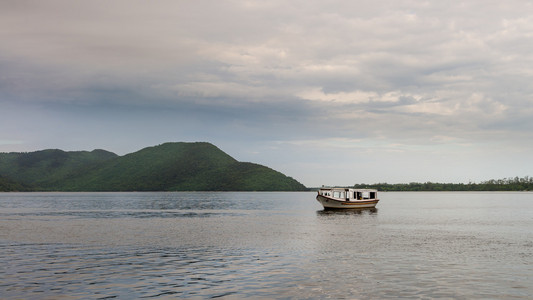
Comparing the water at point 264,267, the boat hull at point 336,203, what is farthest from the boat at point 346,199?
the water at point 264,267

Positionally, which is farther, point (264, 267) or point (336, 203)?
point (336, 203)

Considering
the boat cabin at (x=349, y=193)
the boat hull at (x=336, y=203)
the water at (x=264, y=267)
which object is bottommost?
the water at (x=264, y=267)

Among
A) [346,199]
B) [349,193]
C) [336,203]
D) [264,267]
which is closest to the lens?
[264,267]

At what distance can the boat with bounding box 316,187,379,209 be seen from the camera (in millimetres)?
118625

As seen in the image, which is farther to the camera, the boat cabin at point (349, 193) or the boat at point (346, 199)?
the boat cabin at point (349, 193)

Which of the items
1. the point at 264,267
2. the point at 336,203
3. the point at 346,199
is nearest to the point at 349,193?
the point at 346,199

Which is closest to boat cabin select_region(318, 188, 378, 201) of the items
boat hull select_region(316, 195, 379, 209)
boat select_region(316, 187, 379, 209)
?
boat select_region(316, 187, 379, 209)

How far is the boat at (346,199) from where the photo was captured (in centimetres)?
11862

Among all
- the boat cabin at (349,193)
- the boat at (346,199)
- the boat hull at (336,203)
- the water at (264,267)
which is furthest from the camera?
the boat cabin at (349,193)

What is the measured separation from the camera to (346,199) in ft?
394

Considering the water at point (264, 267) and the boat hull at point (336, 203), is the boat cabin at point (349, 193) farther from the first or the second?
the water at point (264, 267)

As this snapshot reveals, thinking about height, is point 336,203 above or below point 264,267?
above

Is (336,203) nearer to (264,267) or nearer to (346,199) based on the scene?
(346,199)

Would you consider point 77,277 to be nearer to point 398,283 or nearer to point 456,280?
point 398,283
